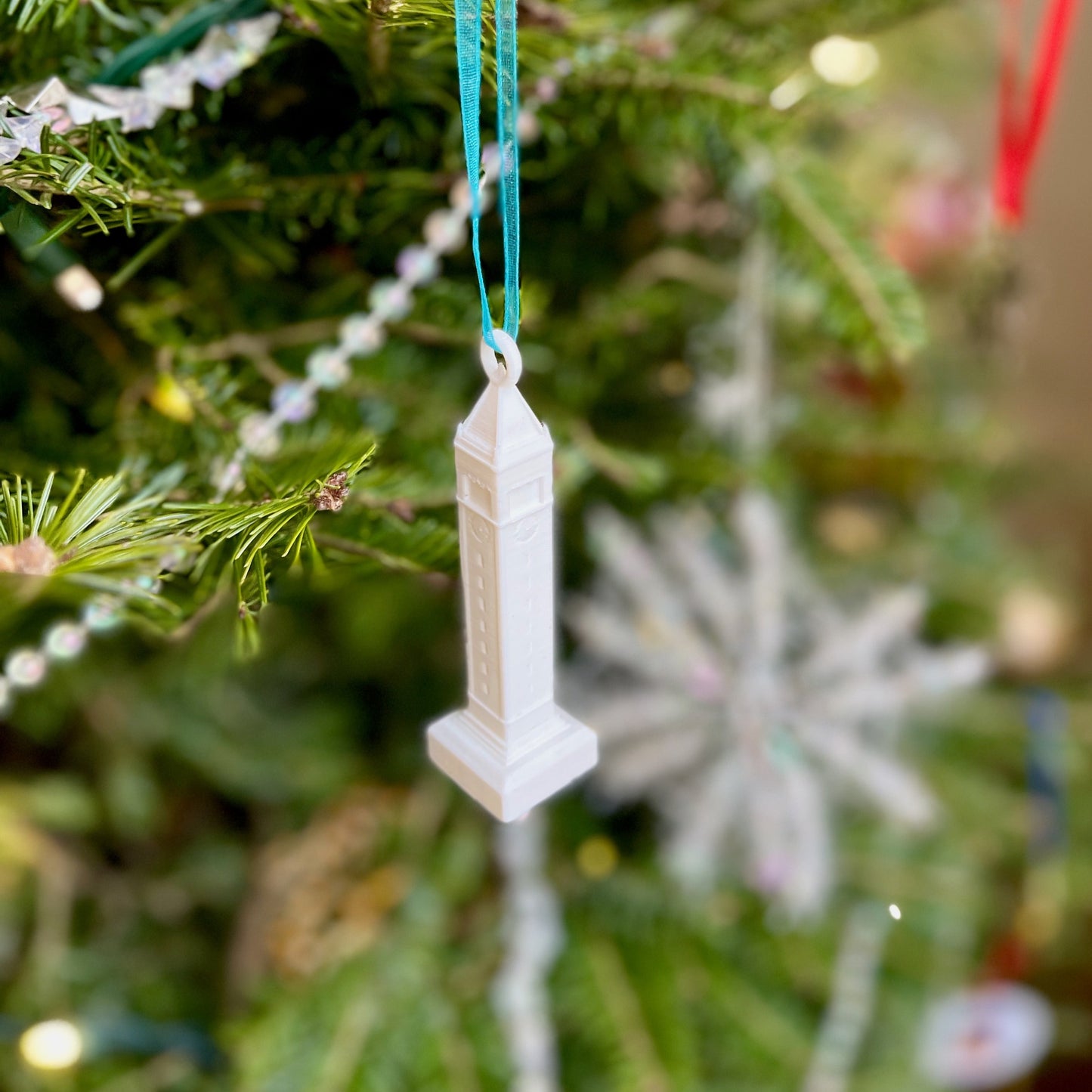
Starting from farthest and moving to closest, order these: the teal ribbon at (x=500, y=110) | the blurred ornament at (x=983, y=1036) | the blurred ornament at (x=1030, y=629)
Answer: the blurred ornament at (x=1030, y=629)
the blurred ornament at (x=983, y=1036)
the teal ribbon at (x=500, y=110)

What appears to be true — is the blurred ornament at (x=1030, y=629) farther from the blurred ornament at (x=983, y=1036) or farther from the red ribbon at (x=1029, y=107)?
the red ribbon at (x=1029, y=107)

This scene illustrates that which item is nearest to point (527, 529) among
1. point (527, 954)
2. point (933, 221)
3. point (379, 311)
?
point (379, 311)

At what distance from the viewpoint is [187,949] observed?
26.7 inches

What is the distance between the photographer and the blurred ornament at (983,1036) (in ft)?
2.32

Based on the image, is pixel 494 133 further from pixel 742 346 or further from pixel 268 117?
pixel 742 346

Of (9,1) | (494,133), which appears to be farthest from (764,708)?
(9,1)

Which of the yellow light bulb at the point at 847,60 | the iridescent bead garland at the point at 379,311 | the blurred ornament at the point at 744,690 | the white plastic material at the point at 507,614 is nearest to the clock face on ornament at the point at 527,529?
the white plastic material at the point at 507,614

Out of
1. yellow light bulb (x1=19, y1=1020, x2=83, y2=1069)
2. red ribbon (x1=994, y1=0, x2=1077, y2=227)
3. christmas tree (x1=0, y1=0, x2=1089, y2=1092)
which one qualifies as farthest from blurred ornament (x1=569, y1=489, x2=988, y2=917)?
yellow light bulb (x1=19, y1=1020, x2=83, y2=1069)

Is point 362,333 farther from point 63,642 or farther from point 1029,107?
point 1029,107

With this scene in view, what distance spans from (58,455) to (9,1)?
0.15m

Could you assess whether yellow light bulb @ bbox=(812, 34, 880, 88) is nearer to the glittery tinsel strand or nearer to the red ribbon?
the red ribbon

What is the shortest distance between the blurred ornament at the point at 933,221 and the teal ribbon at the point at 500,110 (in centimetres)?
61

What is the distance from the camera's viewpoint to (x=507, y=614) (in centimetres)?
27

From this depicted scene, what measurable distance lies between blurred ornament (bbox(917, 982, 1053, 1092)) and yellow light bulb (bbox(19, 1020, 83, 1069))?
57 centimetres
